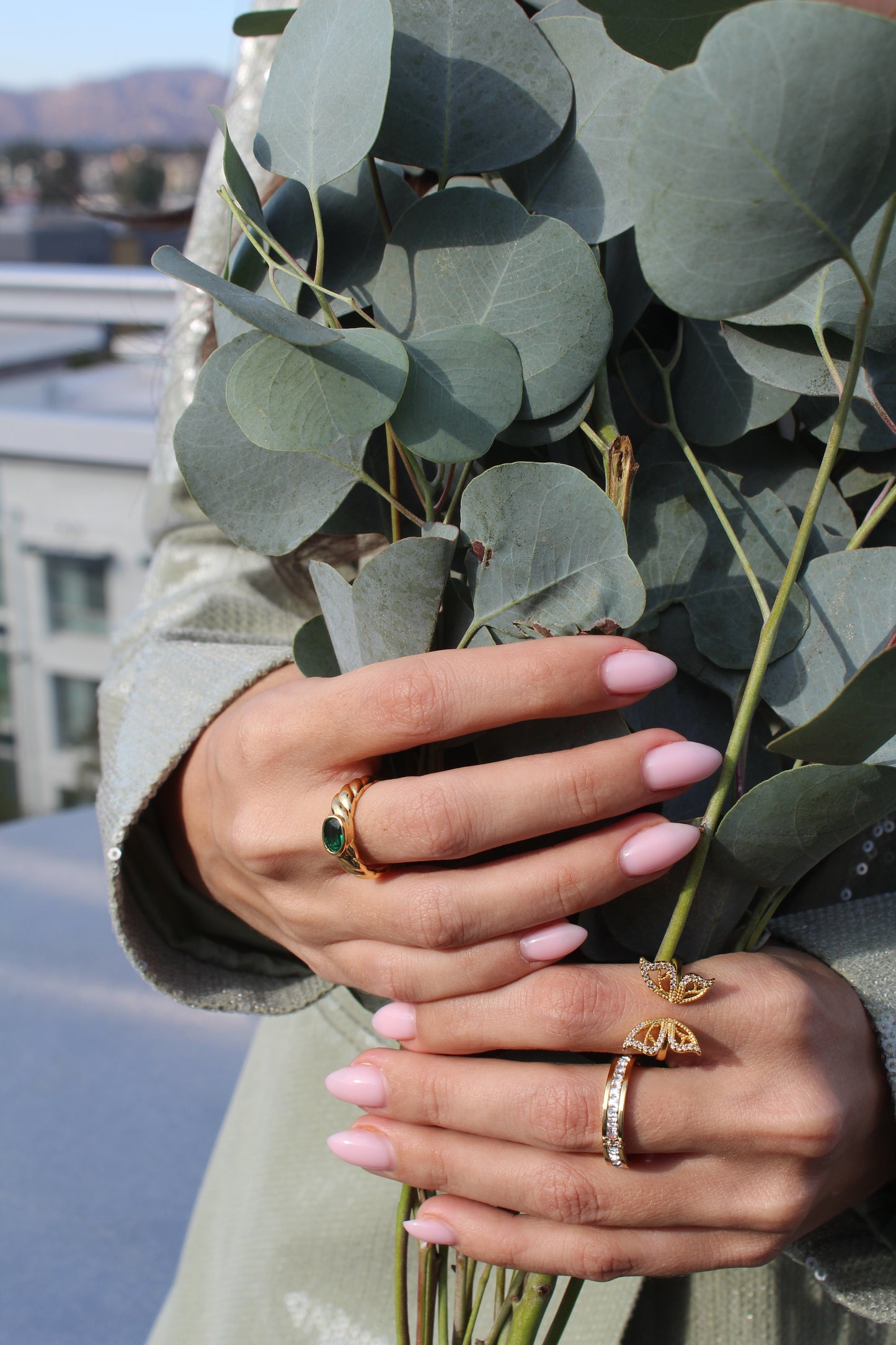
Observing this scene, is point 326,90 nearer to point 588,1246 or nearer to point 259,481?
point 259,481

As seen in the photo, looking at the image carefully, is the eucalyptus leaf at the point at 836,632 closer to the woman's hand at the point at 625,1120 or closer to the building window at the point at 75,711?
the woman's hand at the point at 625,1120

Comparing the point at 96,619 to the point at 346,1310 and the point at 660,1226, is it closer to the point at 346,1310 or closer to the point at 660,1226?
the point at 346,1310

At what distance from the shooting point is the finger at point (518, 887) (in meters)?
0.25

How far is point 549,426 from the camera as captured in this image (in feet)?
0.85

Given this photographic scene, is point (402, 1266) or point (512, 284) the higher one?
point (512, 284)

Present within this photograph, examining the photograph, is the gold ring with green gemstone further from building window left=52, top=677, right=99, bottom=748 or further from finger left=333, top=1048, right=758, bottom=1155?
building window left=52, top=677, right=99, bottom=748

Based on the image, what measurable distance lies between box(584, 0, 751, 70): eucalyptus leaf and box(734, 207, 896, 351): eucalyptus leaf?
0.19 feet

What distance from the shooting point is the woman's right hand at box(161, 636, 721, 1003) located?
0.80ft

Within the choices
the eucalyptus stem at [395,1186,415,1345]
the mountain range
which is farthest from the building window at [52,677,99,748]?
the mountain range

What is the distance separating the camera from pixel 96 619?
202 centimetres

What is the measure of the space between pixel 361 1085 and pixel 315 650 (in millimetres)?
138

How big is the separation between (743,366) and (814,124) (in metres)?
0.10

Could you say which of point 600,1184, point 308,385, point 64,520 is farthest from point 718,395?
point 64,520

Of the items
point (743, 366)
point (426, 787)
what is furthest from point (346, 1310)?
point (743, 366)
